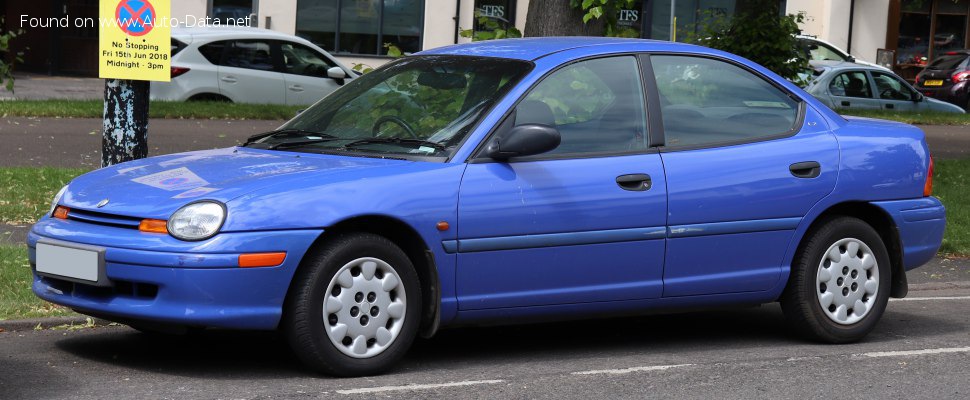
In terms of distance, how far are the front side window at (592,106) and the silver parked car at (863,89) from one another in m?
16.8

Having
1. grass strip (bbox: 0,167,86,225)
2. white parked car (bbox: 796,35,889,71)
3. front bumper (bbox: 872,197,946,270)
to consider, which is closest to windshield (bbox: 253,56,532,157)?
front bumper (bbox: 872,197,946,270)

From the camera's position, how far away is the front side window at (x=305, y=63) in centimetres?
2131

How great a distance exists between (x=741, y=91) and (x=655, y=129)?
71 cm

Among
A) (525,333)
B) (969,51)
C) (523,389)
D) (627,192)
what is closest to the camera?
(523,389)

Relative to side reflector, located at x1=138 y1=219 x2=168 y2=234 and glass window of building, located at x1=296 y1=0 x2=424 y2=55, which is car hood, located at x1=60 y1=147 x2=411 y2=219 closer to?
side reflector, located at x1=138 y1=219 x2=168 y2=234

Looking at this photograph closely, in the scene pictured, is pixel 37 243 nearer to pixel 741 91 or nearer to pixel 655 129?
pixel 655 129

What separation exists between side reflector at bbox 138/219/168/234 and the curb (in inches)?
66.9

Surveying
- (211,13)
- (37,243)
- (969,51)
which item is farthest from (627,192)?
(969,51)

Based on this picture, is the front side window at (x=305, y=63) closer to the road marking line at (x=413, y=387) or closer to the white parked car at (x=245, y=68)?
the white parked car at (x=245, y=68)

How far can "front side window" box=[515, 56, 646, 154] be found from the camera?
22.6 feet

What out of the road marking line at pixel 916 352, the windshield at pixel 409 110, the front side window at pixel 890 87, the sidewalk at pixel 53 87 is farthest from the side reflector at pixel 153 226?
the front side window at pixel 890 87

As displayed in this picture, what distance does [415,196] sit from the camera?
20.7 feet

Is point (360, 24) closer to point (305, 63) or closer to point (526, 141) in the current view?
point (305, 63)

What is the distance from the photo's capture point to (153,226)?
235 inches
